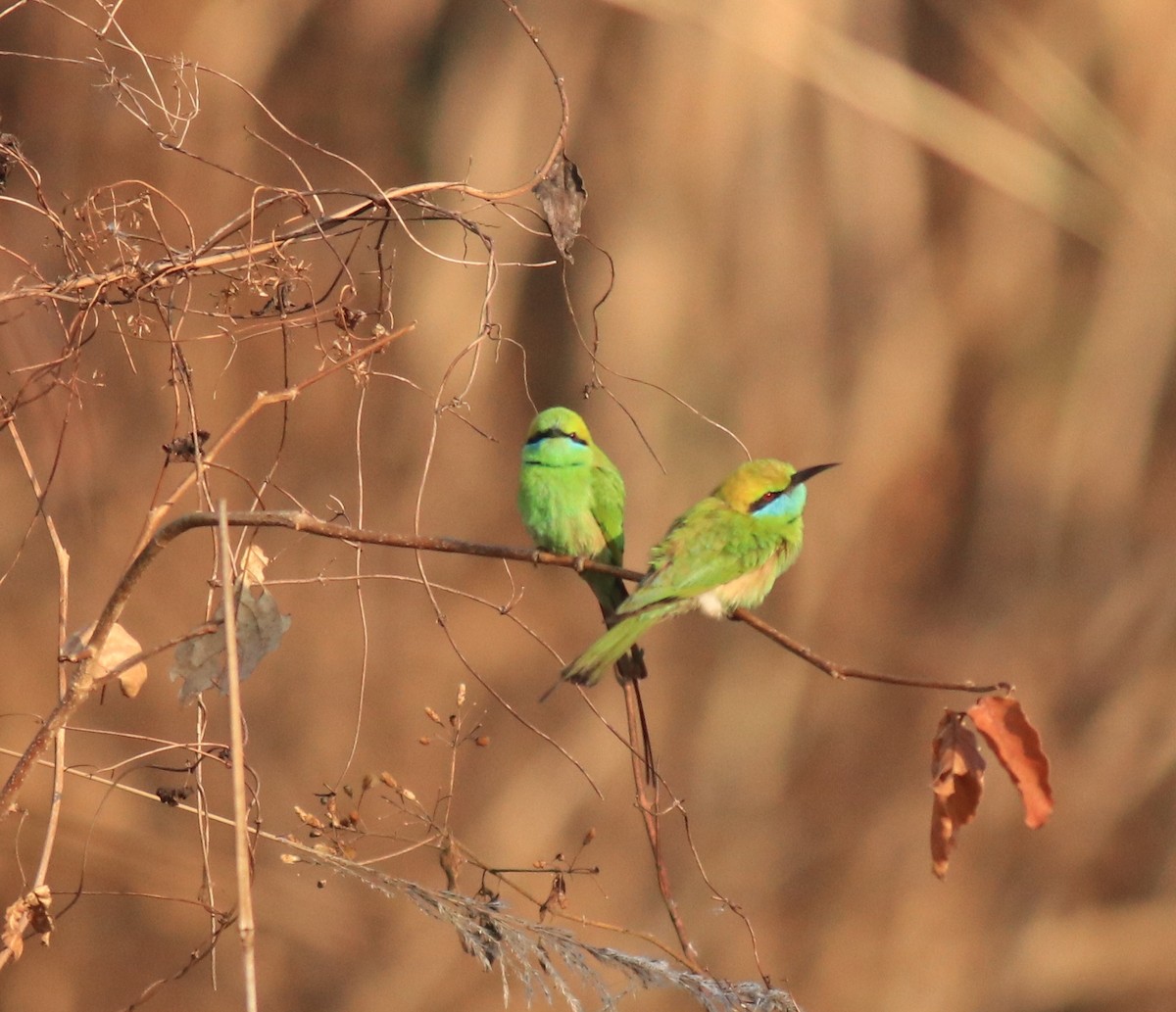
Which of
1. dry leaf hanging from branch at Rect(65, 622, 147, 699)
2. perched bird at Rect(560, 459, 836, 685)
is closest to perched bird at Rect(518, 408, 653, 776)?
perched bird at Rect(560, 459, 836, 685)

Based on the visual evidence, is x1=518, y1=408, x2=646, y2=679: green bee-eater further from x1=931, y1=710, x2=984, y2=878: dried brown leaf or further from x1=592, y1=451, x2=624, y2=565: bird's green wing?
x1=931, y1=710, x2=984, y2=878: dried brown leaf

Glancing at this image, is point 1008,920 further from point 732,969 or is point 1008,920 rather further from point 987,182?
point 987,182

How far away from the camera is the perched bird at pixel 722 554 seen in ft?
8.34

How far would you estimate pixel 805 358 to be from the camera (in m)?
5.08

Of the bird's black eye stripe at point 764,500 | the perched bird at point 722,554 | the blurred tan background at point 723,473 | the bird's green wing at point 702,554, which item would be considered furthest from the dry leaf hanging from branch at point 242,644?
the blurred tan background at point 723,473

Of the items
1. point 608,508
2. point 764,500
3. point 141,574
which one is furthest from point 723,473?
point 141,574

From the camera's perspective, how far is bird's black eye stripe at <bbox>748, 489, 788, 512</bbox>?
291 cm

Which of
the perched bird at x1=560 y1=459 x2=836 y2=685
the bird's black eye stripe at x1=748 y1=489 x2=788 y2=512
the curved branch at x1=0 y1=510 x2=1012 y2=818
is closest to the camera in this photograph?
the curved branch at x1=0 y1=510 x2=1012 y2=818

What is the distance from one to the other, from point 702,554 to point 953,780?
111cm

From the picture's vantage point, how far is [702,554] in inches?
107

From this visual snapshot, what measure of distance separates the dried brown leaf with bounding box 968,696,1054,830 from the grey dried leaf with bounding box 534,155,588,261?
3.12ft

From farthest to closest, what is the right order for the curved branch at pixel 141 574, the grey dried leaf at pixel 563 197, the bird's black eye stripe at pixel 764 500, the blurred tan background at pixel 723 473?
1. the blurred tan background at pixel 723 473
2. the bird's black eye stripe at pixel 764 500
3. the grey dried leaf at pixel 563 197
4. the curved branch at pixel 141 574

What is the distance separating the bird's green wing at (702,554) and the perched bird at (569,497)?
1.27 feet

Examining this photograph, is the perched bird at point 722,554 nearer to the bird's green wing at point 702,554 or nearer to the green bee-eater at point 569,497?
the bird's green wing at point 702,554
